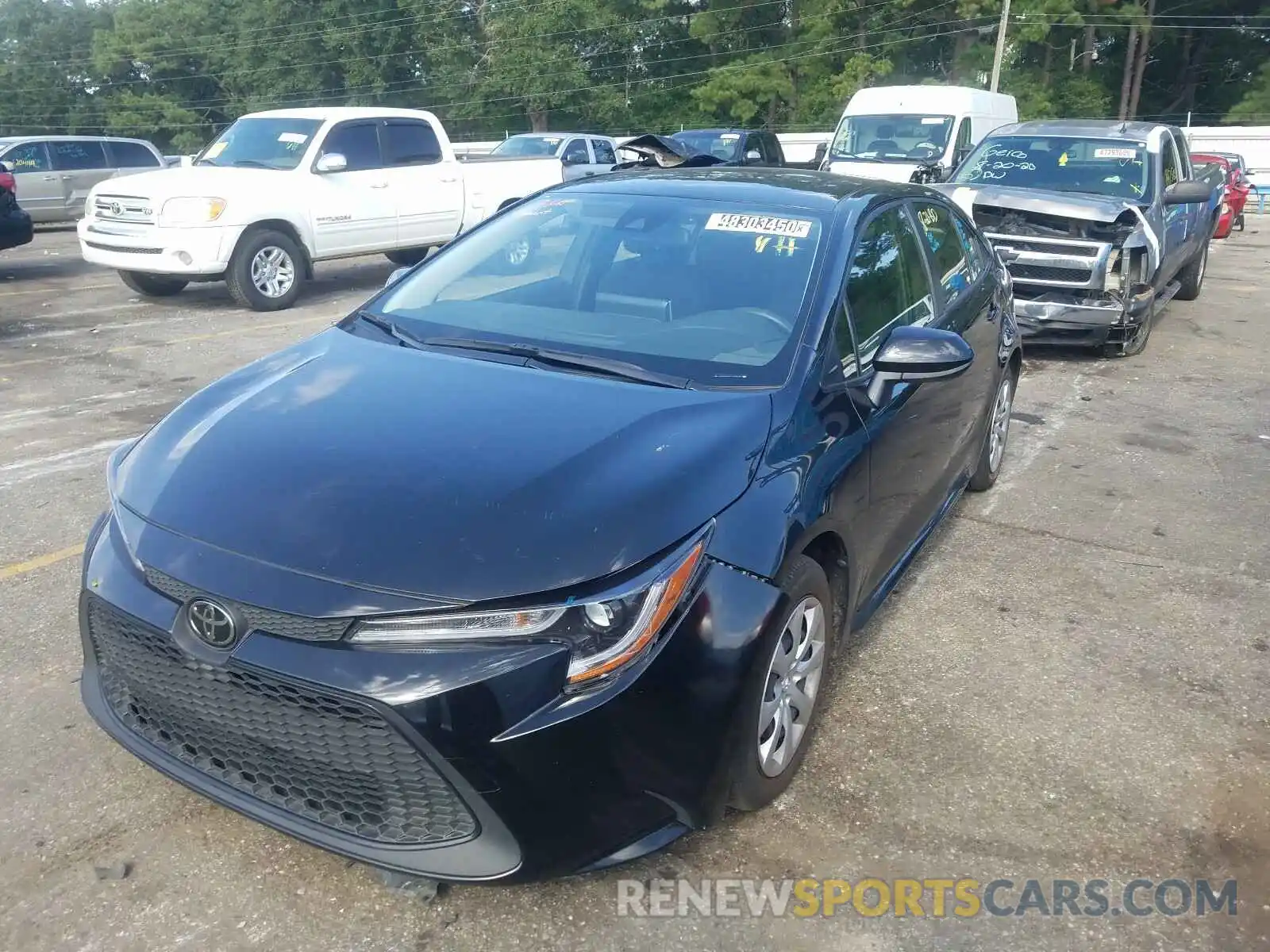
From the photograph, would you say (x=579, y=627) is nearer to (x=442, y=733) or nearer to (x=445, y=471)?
(x=442, y=733)

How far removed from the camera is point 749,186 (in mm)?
4055

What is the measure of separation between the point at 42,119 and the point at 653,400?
7607cm

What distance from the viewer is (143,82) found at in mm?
66812

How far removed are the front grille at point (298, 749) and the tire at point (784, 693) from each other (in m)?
0.75

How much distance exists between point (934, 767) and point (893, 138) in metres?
13.7

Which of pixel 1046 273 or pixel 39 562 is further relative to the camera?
pixel 1046 273

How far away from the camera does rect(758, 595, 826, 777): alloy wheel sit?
2.83 metres

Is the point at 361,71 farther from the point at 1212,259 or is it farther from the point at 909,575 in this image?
the point at 909,575

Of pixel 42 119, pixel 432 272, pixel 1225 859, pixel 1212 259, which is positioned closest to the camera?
pixel 1225 859

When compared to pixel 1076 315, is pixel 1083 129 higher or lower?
higher

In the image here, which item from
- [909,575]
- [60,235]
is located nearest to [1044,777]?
[909,575]

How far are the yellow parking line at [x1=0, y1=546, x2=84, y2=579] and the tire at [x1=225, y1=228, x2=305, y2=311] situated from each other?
6.23 meters

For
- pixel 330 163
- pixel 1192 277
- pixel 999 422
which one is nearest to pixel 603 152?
pixel 330 163

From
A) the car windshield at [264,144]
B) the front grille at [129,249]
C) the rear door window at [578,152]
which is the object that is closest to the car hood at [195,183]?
the car windshield at [264,144]
